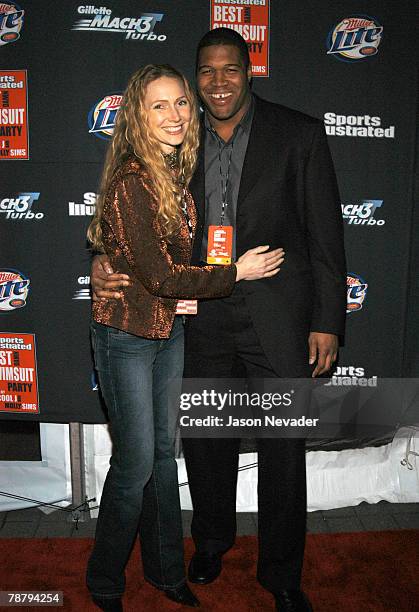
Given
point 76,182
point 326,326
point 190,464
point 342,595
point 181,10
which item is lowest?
point 342,595

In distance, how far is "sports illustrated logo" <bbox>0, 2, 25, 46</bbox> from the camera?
111 inches

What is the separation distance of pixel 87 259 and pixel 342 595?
1.81 meters

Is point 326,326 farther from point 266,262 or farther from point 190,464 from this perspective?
point 190,464

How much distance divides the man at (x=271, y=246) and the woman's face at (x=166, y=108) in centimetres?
31

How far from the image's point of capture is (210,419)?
9.29 feet

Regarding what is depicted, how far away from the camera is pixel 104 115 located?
2.89m

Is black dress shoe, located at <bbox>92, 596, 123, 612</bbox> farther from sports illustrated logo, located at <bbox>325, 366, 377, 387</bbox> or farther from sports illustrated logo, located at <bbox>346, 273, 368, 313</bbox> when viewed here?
sports illustrated logo, located at <bbox>346, 273, 368, 313</bbox>

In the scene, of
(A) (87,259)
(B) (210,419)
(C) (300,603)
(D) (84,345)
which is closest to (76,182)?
(A) (87,259)

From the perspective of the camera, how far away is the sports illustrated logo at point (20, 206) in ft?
9.55

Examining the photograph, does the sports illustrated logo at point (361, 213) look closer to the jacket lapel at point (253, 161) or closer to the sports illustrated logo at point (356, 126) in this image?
the sports illustrated logo at point (356, 126)

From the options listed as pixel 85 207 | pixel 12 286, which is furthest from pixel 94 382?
pixel 85 207

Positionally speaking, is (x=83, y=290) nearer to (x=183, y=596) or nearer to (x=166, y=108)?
(x=166, y=108)

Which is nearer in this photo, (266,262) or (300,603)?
(266,262)

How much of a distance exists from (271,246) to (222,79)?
2.05 ft
